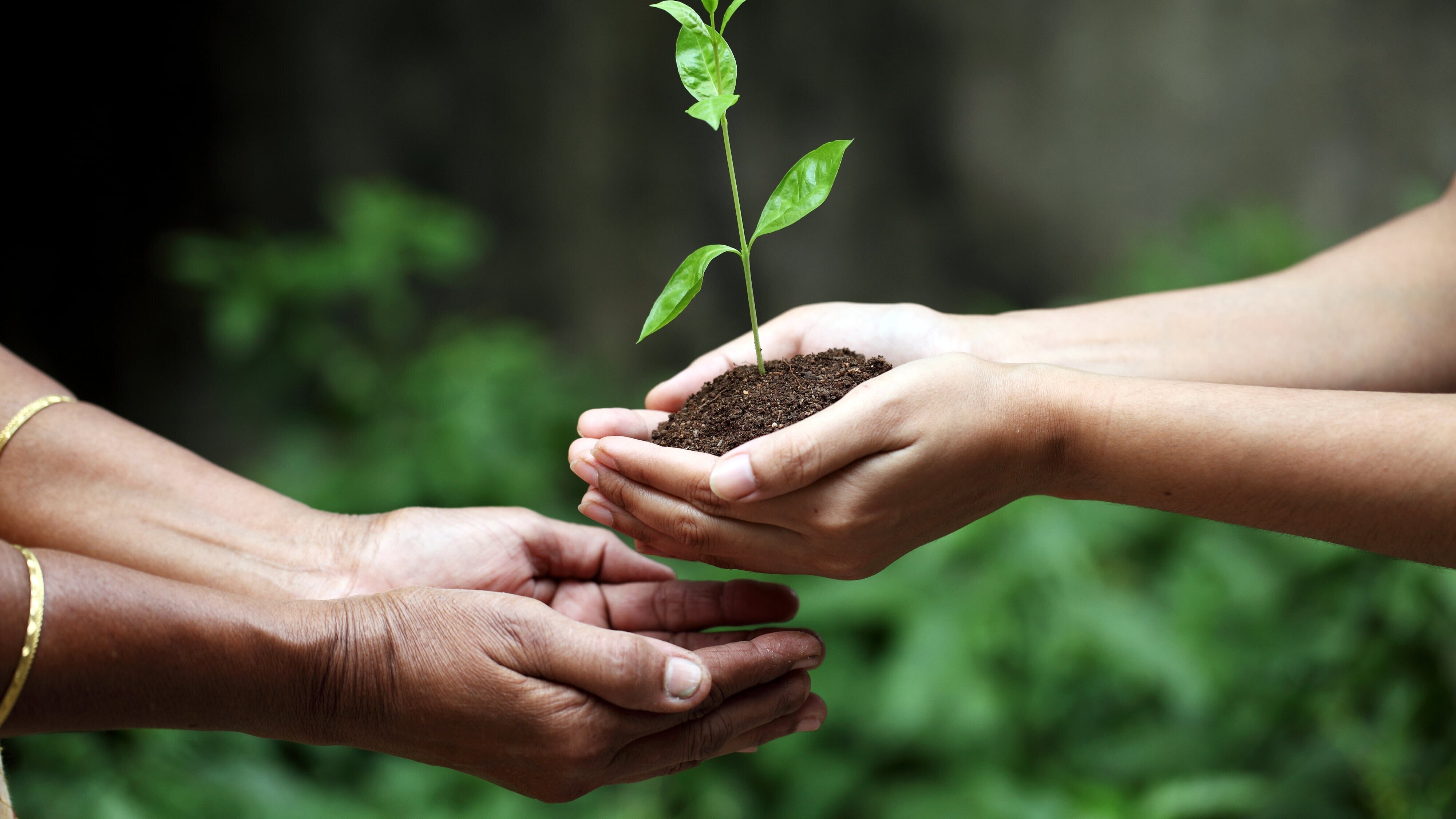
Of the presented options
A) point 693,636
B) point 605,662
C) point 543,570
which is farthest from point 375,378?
point 605,662

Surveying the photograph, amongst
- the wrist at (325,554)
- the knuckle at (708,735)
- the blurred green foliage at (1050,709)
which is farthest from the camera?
the blurred green foliage at (1050,709)

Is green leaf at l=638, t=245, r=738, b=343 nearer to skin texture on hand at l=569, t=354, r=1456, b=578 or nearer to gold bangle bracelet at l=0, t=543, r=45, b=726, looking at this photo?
skin texture on hand at l=569, t=354, r=1456, b=578

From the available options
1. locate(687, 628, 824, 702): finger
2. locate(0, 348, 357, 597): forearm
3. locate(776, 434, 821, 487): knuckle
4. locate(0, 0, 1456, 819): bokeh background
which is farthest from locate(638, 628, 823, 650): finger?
locate(0, 0, 1456, 819): bokeh background

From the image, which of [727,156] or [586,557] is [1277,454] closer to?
[727,156]

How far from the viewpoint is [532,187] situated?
548cm

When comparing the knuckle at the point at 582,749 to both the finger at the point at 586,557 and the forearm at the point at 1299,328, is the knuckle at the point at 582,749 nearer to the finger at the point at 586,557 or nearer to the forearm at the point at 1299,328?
the finger at the point at 586,557

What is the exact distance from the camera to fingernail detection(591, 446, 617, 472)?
54.3 inches

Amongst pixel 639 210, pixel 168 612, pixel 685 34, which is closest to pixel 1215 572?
pixel 685 34

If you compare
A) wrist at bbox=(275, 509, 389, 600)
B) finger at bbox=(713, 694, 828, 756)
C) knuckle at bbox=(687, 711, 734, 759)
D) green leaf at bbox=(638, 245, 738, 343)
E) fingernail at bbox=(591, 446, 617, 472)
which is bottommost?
finger at bbox=(713, 694, 828, 756)

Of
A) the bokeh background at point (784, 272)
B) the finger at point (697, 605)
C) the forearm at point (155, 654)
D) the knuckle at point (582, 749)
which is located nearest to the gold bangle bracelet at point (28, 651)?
the forearm at point (155, 654)

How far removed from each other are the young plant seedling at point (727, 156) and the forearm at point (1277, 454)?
1.55 ft

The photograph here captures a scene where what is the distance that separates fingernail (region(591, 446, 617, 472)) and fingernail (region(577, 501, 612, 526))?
0.27 ft

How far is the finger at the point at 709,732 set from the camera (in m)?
1.39

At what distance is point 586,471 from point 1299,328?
4.46 ft
